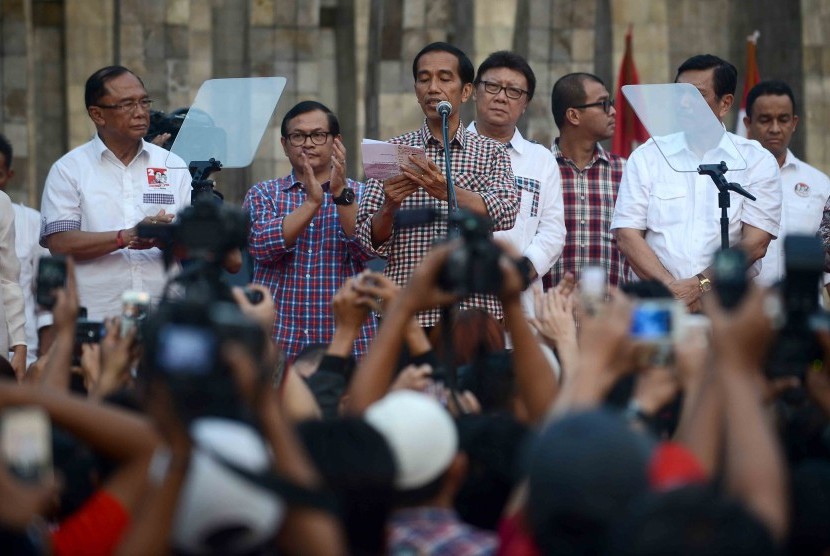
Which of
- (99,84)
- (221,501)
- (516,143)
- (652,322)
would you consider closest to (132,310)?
(221,501)

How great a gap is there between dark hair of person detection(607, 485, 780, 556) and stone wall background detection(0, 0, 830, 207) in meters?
11.7

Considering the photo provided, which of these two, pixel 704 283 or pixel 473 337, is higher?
pixel 704 283

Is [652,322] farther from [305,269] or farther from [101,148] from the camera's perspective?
[101,148]

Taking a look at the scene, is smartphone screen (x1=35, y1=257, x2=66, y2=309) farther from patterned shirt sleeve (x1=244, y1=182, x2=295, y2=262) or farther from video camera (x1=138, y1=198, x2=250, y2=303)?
patterned shirt sleeve (x1=244, y1=182, x2=295, y2=262)

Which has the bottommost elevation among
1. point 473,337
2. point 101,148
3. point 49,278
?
point 473,337

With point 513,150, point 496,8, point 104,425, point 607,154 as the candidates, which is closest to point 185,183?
point 513,150

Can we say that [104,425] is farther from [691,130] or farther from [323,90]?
[323,90]

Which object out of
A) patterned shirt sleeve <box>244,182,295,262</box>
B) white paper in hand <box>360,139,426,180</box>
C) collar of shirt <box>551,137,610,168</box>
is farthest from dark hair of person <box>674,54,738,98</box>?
patterned shirt sleeve <box>244,182,295,262</box>

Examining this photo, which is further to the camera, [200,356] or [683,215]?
[683,215]

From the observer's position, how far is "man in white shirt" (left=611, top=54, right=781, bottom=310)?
9.07m

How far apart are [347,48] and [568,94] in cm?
790

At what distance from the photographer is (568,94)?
32.8ft

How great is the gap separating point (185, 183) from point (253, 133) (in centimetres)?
58

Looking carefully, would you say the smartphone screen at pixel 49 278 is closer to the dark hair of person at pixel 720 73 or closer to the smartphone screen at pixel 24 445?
the smartphone screen at pixel 24 445
